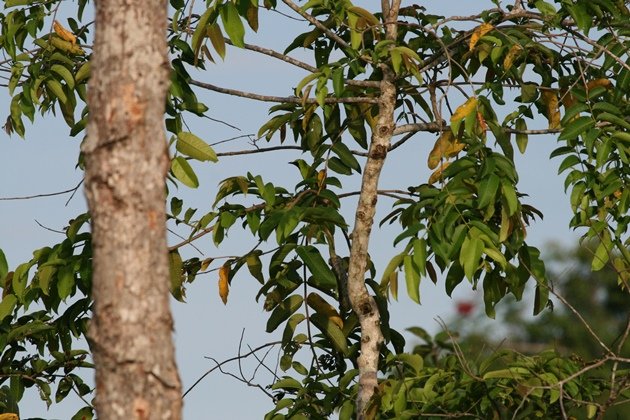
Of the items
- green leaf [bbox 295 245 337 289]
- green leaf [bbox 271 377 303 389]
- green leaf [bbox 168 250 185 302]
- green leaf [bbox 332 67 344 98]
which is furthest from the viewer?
green leaf [bbox 271 377 303 389]

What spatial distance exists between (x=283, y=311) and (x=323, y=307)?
208mm

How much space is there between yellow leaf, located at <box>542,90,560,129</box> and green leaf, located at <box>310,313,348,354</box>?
1.60m

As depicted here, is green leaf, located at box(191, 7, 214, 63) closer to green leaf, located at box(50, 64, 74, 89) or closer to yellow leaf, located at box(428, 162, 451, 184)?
green leaf, located at box(50, 64, 74, 89)

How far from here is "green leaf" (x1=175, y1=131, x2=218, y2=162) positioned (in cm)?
489

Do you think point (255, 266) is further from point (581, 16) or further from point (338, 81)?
point (581, 16)

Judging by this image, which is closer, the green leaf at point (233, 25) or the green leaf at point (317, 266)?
the green leaf at point (233, 25)

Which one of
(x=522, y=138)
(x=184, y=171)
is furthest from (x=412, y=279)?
(x=522, y=138)

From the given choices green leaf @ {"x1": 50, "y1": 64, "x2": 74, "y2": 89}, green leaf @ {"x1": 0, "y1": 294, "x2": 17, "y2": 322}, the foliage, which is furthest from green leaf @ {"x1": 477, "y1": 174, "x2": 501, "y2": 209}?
green leaf @ {"x1": 0, "y1": 294, "x2": 17, "y2": 322}

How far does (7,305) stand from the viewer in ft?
19.6

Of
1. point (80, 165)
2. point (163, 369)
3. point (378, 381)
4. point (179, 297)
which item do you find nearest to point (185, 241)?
point (179, 297)

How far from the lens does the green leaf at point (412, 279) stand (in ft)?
15.7

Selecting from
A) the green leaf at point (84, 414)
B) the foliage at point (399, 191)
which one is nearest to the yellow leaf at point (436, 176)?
the foliage at point (399, 191)

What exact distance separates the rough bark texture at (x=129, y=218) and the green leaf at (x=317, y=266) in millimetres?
2046

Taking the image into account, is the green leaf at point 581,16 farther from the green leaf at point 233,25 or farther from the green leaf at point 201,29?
the green leaf at point 201,29
